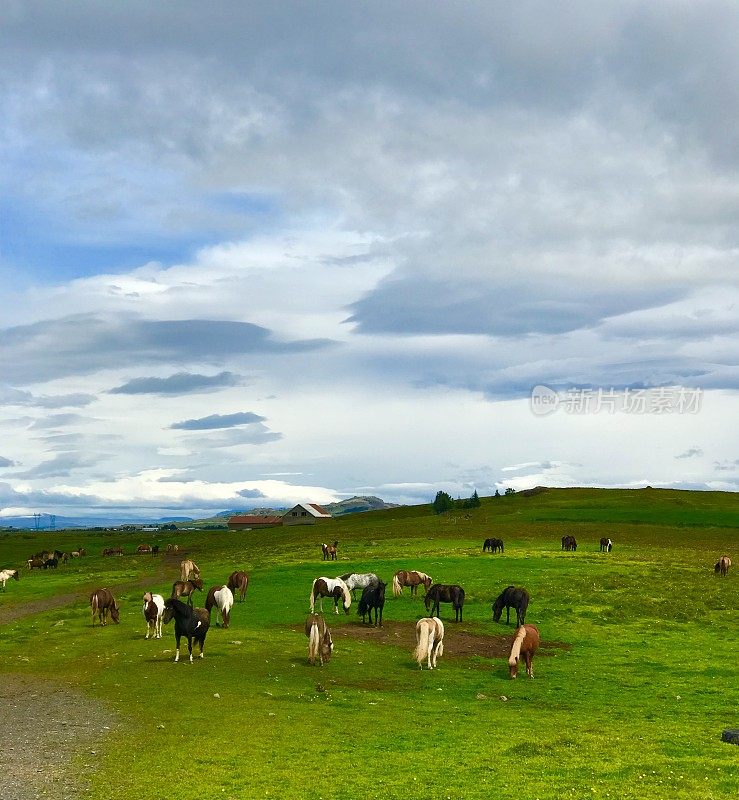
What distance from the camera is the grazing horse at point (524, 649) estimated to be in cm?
2659

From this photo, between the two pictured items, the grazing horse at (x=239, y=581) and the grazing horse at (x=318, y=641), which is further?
the grazing horse at (x=239, y=581)

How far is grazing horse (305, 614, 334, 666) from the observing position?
90.8ft

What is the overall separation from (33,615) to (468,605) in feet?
85.0

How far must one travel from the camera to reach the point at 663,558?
7081 cm

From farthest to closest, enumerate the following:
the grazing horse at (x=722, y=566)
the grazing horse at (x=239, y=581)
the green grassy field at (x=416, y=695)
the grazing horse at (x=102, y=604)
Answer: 1. the grazing horse at (x=722, y=566)
2. the grazing horse at (x=239, y=581)
3. the grazing horse at (x=102, y=604)
4. the green grassy field at (x=416, y=695)

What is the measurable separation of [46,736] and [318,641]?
1127 centimetres

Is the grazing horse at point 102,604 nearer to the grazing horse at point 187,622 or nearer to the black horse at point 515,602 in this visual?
the grazing horse at point 187,622

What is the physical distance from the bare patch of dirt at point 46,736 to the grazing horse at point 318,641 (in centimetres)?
836

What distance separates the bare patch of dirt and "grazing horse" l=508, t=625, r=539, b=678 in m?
13.9

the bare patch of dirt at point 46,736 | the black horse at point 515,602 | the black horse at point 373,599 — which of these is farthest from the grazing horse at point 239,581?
the bare patch of dirt at point 46,736

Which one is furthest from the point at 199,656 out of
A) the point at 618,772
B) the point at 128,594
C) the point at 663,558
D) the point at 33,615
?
the point at 663,558

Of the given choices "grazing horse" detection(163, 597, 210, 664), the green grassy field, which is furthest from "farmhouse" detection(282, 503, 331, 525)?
"grazing horse" detection(163, 597, 210, 664)

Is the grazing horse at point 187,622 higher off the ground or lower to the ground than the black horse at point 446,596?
higher

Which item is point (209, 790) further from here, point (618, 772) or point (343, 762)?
point (618, 772)
